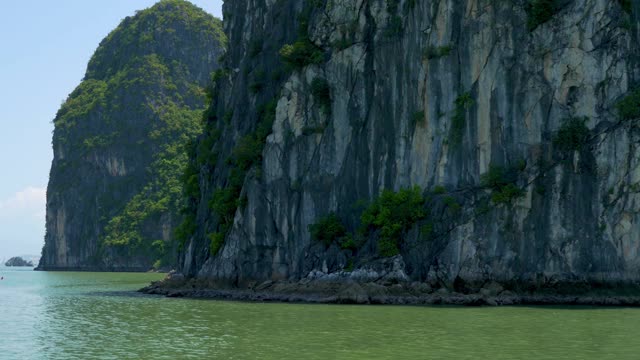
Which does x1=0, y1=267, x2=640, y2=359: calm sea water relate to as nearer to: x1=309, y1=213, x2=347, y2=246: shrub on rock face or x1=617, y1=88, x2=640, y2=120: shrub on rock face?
x1=309, y1=213, x2=347, y2=246: shrub on rock face

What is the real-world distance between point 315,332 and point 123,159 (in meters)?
153

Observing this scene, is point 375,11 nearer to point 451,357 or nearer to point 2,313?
point 2,313

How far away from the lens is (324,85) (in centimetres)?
7069

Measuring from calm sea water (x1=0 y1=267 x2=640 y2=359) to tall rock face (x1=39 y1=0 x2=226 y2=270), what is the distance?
11734 cm

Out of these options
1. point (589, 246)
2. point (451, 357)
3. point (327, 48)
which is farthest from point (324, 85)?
point (451, 357)

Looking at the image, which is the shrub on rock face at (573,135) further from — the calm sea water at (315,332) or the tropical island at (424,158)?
the calm sea water at (315,332)

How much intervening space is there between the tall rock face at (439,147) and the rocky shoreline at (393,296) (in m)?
1.96

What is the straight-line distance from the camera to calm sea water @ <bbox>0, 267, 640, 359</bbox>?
1227 inches

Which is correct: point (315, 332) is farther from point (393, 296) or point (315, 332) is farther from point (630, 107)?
point (630, 107)

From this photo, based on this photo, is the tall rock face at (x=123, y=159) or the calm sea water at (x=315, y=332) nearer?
the calm sea water at (x=315, y=332)

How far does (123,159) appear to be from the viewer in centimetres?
18375

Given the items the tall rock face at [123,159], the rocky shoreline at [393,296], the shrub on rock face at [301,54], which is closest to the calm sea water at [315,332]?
the rocky shoreline at [393,296]

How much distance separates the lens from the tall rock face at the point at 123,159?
6742 inches

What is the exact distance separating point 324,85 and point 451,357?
143 feet
